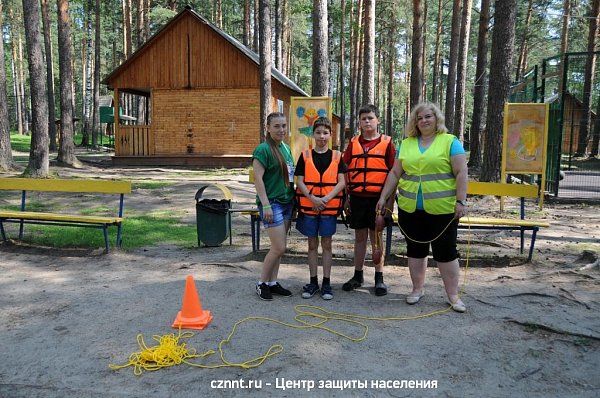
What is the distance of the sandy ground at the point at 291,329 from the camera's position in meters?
3.31

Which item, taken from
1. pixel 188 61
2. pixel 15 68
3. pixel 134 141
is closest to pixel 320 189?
pixel 188 61

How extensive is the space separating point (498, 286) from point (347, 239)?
3.19 m

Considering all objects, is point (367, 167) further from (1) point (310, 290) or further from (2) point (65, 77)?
(2) point (65, 77)

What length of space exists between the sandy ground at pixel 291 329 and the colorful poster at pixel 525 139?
3325mm

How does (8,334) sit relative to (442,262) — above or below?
below

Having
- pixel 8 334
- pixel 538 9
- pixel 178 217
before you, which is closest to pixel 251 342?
pixel 8 334

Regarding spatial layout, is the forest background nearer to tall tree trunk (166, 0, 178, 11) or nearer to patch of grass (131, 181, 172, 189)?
tall tree trunk (166, 0, 178, 11)

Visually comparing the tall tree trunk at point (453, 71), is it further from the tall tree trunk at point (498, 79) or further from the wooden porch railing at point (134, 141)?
the wooden porch railing at point (134, 141)

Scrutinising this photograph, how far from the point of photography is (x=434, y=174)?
443cm

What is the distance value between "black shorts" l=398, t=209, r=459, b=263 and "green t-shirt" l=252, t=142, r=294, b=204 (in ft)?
3.81

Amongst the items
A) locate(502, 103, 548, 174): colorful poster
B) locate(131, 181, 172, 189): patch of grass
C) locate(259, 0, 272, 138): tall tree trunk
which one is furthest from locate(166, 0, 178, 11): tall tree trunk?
locate(502, 103, 548, 174): colorful poster

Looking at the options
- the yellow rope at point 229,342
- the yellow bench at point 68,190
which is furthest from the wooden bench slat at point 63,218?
the yellow rope at point 229,342

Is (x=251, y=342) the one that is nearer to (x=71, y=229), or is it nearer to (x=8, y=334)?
(x=8, y=334)

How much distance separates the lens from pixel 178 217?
10.5 m
